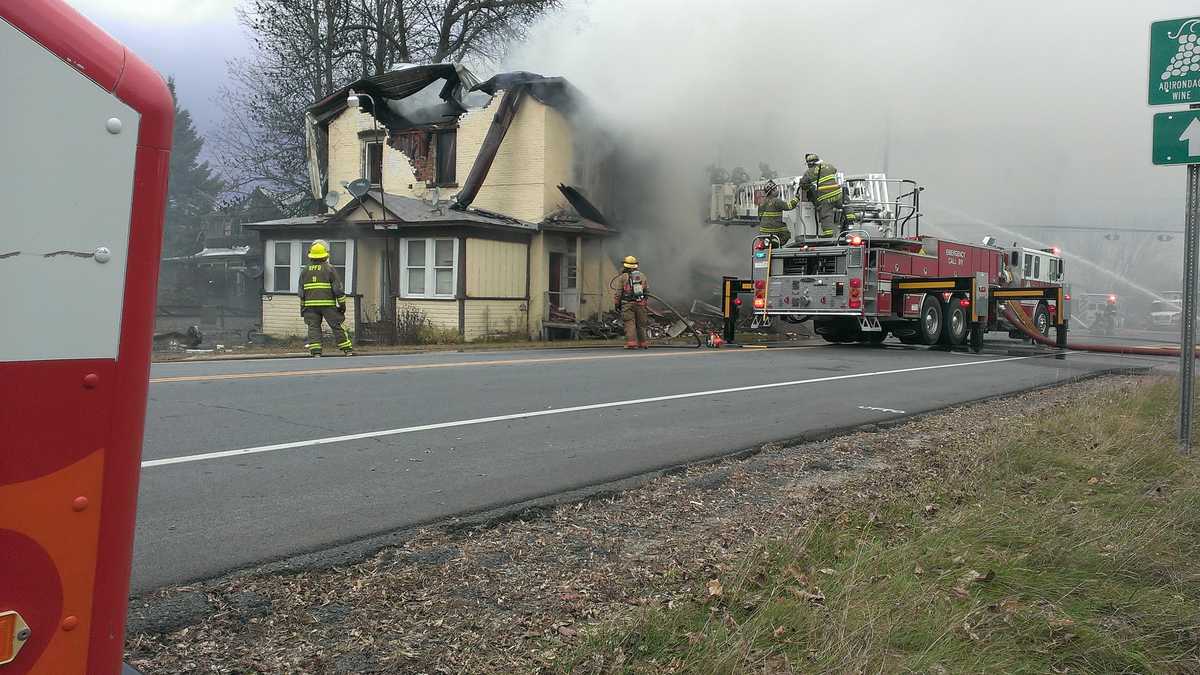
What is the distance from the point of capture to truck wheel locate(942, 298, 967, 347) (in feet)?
56.1

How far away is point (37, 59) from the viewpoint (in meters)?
1.26

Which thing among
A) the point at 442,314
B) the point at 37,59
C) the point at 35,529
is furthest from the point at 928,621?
the point at 442,314

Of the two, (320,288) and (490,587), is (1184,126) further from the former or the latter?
(320,288)

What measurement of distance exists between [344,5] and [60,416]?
3008 cm

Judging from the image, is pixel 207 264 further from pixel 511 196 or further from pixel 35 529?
pixel 35 529

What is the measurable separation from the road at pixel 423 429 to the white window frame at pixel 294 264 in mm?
10064

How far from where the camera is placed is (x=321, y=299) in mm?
14367

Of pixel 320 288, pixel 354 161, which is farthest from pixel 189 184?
pixel 320 288

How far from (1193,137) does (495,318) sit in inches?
644

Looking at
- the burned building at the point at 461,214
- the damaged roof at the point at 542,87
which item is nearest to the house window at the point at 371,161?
the burned building at the point at 461,214

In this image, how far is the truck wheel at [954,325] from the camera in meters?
17.1

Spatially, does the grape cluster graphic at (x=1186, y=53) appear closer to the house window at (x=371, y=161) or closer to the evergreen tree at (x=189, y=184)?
the house window at (x=371, y=161)

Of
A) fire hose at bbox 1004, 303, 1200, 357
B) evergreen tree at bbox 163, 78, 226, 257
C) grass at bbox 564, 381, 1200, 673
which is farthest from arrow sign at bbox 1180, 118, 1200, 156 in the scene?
evergreen tree at bbox 163, 78, 226, 257

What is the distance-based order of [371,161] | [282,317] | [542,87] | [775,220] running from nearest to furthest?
[775,220] < [542,87] < [282,317] < [371,161]
